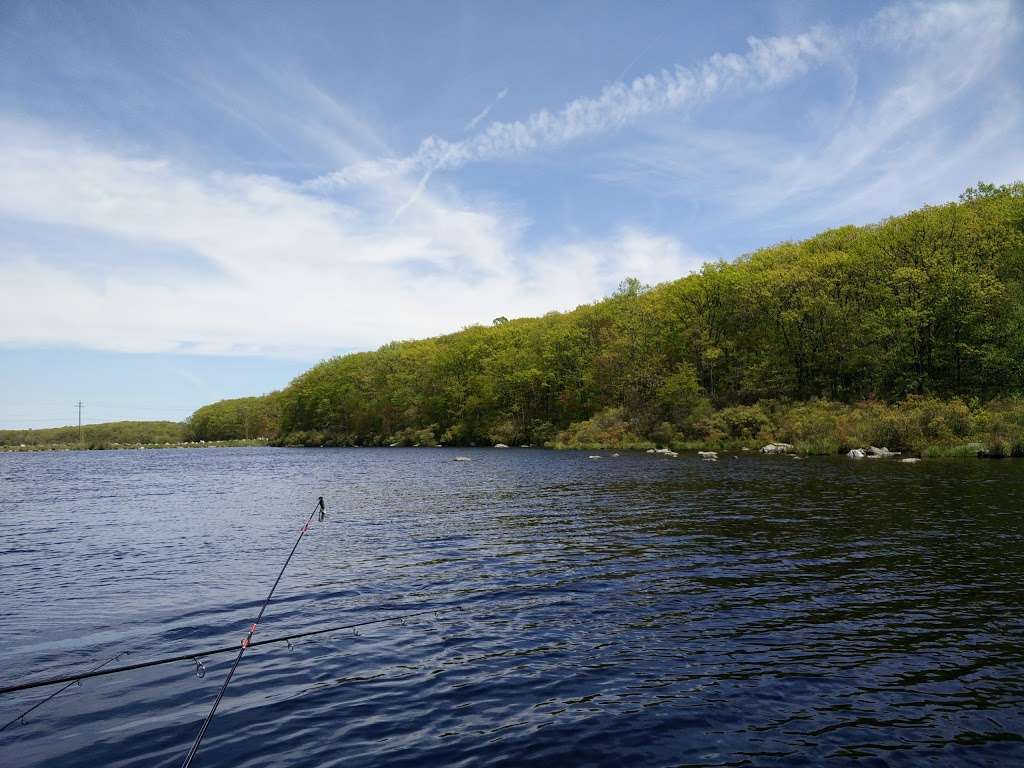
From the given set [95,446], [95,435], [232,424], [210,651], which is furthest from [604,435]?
[95,435]

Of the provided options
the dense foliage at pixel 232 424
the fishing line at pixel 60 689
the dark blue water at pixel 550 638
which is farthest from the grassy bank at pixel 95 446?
the fishing line at pixel 60 689

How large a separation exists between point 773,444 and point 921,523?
40802 millimetres

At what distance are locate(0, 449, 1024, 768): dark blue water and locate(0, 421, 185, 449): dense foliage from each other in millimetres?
176811

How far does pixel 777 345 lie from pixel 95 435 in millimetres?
187335

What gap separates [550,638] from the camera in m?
10.6

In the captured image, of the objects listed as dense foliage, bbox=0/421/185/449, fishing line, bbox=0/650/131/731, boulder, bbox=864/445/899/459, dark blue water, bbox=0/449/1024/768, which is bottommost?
boulder, bbox=864/445/899/459

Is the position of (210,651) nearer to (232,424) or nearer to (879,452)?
(879,452)

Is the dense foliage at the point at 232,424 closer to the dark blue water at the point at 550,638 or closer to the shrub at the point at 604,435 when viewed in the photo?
the shrub at the point at 604,435

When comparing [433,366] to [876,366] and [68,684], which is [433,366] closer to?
[876,366]

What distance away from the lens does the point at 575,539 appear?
19500mm

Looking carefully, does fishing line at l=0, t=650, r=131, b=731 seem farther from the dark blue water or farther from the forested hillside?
the forested hillside

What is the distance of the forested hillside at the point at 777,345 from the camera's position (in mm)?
59375

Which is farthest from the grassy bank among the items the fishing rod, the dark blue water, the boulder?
the fishing rod

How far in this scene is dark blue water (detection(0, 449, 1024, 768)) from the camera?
7.11 metres
